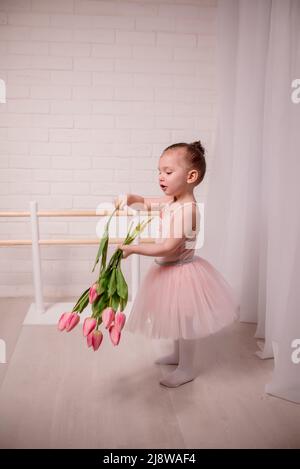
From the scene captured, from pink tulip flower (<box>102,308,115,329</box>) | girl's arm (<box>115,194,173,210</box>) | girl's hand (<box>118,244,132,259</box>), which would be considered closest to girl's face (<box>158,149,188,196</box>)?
girl's arm (<box>115,194,173,210</box>)

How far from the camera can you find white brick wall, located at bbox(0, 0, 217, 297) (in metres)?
2.66

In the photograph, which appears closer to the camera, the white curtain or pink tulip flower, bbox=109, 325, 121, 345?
pink tulip flower, bbox=109, 325, 121, 345

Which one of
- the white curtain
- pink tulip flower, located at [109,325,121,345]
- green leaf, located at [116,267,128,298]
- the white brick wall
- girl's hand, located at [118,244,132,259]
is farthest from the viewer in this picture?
the white brick wall

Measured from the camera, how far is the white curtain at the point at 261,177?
1.78m

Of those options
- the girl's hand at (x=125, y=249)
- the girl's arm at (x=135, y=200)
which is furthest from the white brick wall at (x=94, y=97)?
the girl's hand at (x=125, y=249)

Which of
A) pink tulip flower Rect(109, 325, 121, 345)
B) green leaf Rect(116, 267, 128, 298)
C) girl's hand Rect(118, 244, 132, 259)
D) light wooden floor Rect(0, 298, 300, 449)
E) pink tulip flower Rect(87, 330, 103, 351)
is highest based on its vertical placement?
girl's hand Rect(118, 244, 132, 259)

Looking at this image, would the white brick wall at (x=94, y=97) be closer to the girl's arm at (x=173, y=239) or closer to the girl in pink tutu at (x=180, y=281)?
the girl in pink tutu at (x=180, y=281)

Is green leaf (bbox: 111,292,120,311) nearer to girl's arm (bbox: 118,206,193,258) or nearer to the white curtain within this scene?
girl's arm (bbox: 118,206,193,258)

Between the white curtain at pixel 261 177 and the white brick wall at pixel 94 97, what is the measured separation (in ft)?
1.14

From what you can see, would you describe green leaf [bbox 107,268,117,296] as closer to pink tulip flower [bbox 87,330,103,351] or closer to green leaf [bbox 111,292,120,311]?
green leaf [bbox 111,292,120,311]

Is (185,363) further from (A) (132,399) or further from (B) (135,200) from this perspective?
(B) (135,200)

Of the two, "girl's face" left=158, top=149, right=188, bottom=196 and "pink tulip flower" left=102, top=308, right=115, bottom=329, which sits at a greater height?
"girl's face" left=158, top=149, right=188, bottom=196

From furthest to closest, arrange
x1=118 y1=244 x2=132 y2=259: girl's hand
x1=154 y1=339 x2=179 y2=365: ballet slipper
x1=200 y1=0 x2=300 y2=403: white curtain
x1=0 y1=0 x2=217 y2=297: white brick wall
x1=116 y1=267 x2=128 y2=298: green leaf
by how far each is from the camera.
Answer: x1=0 y1=0 x2=217 y2=297: white brick wall → x1=154 y1=339 x2=179 y2=365: ballet slipper → x1=200 y1=0 x2=300 y2=403: white curtain → x1=118 y1=244 x2=132 y2=259: girl's hand → x1=116 y1=267 x2=128 y2=298: green leaf
